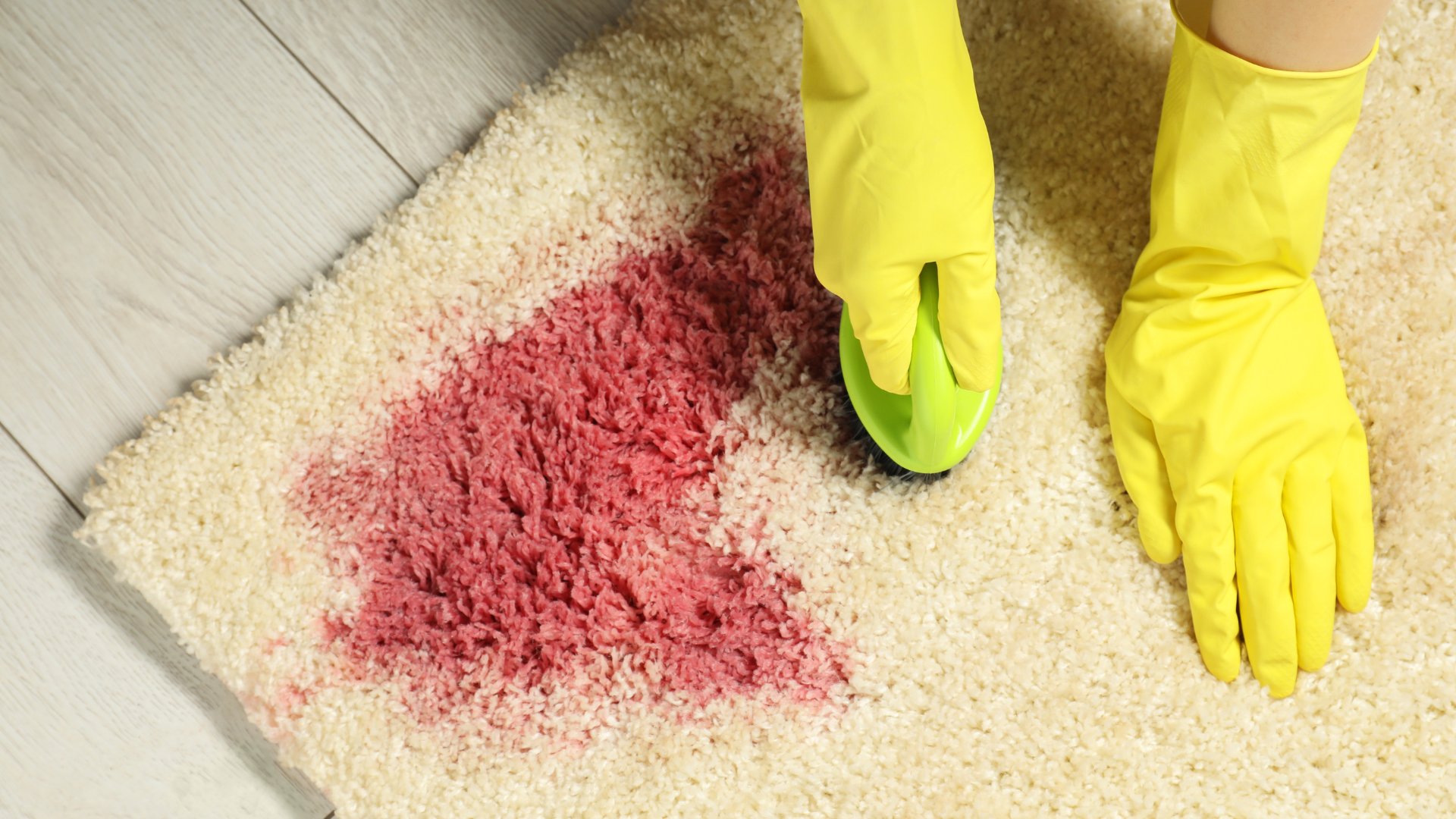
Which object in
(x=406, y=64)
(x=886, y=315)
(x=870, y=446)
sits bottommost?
(x=870, y=446)

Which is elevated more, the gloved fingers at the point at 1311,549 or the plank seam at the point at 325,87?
the plank seam at the point at 325,87

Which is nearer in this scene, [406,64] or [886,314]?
[886,314]

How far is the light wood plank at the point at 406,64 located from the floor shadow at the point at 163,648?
362mm

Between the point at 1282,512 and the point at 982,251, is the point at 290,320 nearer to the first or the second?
the point at 982,251

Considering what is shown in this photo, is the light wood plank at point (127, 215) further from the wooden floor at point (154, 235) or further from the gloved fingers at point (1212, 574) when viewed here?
the gloved fingers at point (1212, 574)

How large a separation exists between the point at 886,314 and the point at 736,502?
176mm

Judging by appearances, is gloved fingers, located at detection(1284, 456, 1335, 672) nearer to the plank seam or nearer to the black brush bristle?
the black brush bristle

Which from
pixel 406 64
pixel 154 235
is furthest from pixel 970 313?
pixel 154 235

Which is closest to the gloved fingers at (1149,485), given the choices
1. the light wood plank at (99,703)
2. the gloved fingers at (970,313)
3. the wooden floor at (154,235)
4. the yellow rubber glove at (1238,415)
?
the yellow rubber glove at (1238,415)

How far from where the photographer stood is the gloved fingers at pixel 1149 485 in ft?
1.96

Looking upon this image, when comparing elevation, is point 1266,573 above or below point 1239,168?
below

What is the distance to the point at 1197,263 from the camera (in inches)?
22.9

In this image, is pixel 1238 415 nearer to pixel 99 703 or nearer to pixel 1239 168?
pixel 1239 168

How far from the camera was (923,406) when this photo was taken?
0.55 metres
